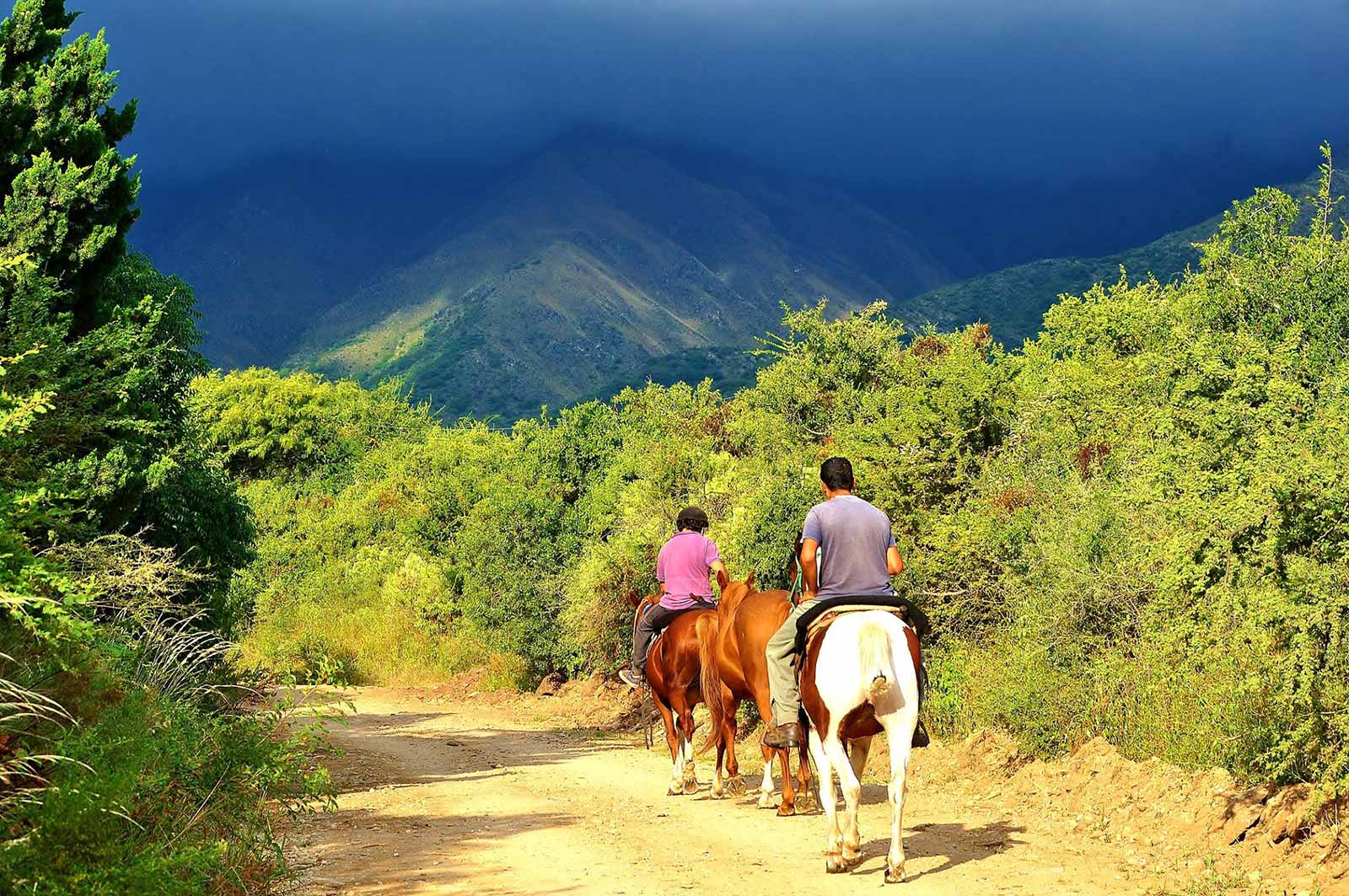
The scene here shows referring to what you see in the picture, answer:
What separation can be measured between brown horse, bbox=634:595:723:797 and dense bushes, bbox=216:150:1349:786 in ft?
9.83

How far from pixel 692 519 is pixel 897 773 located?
5.95 metres

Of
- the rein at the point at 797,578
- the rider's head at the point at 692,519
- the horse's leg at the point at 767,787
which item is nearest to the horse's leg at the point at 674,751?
the horse's leg at the point at 767,787

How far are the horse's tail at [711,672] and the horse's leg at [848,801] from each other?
13.3 feet

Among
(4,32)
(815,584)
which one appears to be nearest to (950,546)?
(815,584)

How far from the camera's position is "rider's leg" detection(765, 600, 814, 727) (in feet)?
34.8

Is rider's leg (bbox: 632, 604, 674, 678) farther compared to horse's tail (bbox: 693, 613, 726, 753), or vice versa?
rider's leg (bbox: 632, 604, 674, 678)

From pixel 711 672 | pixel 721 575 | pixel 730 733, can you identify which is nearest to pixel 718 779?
pixel 730 733

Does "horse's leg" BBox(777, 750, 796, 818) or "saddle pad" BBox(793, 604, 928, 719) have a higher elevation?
"saddle pad" BBox(793, 604, 928, 719)

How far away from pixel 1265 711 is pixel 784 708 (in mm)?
3687

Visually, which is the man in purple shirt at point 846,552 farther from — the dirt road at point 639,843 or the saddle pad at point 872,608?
the dirt road at point 639,843

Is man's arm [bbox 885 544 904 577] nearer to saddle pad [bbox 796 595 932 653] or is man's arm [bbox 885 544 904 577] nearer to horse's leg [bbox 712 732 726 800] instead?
saddle pad [bbox 796 595 932 653]

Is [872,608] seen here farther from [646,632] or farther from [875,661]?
[646,632]

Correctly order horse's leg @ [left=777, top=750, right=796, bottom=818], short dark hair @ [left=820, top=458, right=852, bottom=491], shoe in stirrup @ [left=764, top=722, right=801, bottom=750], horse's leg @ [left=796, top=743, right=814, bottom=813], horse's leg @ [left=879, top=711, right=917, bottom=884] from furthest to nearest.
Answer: horse's leg @ [left=796, top=743, right=814, bottom=813] < horse's leg @ [left=777, top=750, right=796, bottom=818] < shoe in stirrup @ [left=764, top=722, right=801, bottom=750] < short dark hair @ [left=820, top=458, right=852, bottom=491] < horse's leg @ [left=879, top=711, right=917, bottom=884]

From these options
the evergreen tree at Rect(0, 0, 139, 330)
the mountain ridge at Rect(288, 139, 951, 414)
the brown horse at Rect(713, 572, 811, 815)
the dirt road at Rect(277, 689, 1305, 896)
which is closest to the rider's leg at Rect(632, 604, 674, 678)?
the dirt road at Rect(277, 689, 1305, 896)
